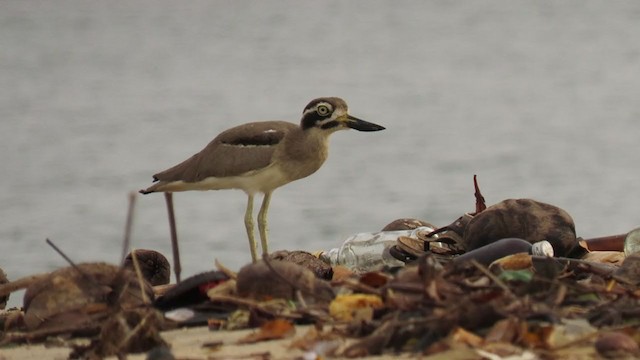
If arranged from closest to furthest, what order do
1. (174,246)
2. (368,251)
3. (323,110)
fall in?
1. (174,246)
2. (368,251)
3. (323,110)

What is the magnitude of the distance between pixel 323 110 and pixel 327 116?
0.04 m

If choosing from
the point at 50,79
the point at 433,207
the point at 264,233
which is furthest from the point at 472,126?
the point at 264,233

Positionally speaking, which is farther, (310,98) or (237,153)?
(310,98)

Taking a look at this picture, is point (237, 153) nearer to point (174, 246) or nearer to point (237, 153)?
point (237, 153)

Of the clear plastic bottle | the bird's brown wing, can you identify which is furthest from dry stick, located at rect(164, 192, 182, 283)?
the bird's brown wing

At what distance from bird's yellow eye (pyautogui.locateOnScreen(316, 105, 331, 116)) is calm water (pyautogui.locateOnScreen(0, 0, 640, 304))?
29.0 feet

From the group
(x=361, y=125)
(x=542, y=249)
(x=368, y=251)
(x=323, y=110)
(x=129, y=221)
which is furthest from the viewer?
(x=323, y=110)

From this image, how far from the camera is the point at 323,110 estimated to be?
974cm

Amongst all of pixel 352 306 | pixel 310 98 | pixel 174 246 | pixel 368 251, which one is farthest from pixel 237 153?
pixel 310 98

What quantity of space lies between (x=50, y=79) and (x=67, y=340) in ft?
121

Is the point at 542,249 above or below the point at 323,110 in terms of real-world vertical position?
below

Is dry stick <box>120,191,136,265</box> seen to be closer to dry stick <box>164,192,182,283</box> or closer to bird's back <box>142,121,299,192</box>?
dry stick <box>164,192,182,283</box>

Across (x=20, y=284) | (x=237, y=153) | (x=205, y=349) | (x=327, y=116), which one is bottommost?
(x=205, y=349)

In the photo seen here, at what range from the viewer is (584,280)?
644cm
